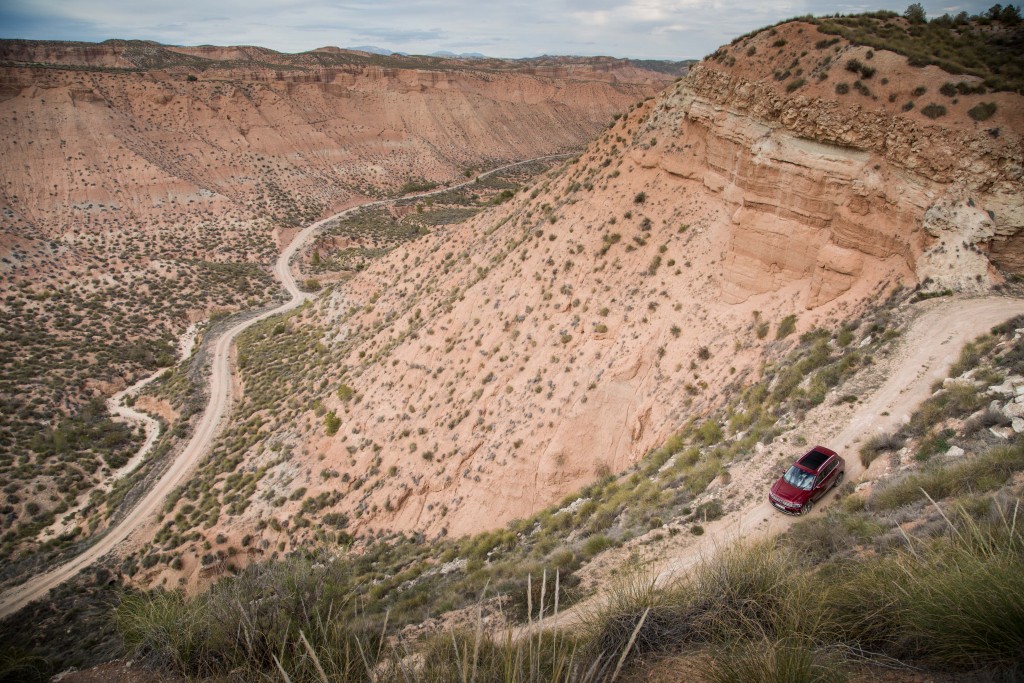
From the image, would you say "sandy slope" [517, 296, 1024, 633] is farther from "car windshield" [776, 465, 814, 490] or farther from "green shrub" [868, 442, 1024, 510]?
"green shrub" [868, 442, 1024, 510]

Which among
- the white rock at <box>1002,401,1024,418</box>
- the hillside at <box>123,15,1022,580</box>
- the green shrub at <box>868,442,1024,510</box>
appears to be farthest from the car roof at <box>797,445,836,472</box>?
the hillside at <box>123,15,1022,580</box>

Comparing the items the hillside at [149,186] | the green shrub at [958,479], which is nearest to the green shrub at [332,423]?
the hillside at [149,186]

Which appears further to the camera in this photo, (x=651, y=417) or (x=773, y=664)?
(x=651, y=417)

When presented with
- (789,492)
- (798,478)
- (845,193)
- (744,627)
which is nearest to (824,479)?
(798,478)

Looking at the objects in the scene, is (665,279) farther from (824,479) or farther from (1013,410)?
(1013,410)

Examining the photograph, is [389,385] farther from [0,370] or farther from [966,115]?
[0,370]

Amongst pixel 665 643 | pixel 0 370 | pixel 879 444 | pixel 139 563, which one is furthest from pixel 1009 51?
pixel 0 370
